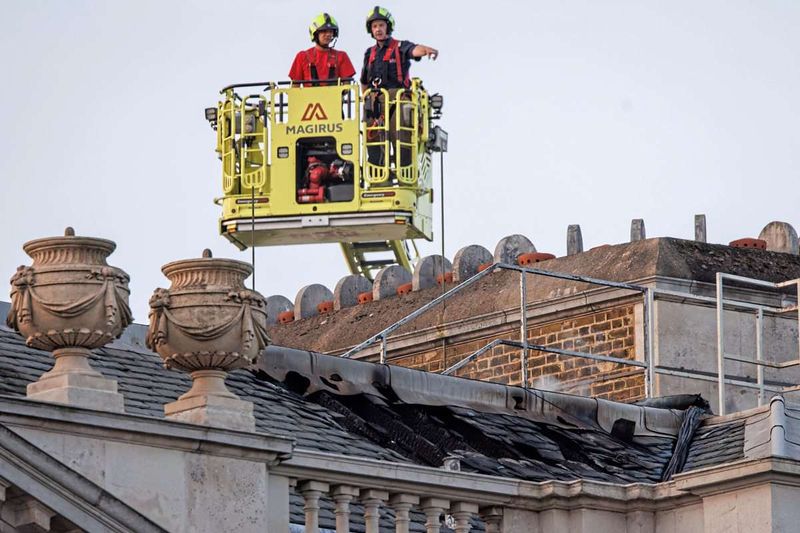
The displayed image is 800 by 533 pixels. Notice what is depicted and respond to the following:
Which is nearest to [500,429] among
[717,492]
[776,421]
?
[776,421]

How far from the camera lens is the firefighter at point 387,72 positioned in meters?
47.3

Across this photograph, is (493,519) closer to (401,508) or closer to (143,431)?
(401,508)

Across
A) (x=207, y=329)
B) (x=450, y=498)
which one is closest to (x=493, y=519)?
(x=450, y=498)

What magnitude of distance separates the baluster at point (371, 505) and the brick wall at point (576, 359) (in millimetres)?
17232

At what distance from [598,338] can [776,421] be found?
14853 millimetres

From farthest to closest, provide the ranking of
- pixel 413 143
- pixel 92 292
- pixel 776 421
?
pixel 413 143
pixel 776 421
pixel 92 292

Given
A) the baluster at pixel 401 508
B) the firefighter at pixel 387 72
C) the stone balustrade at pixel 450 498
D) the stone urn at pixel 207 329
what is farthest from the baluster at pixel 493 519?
the firefighter at pixel 387 72

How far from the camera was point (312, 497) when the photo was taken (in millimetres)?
20266

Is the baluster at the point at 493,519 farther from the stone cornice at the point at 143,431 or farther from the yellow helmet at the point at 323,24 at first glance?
the yellow helmet at the point at 323,24

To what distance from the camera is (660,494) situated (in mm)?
22375

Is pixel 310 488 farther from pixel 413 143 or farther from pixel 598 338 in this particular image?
pixel 413 143

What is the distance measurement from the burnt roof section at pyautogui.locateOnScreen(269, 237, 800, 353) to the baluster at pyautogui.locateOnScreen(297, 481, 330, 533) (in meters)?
18.8

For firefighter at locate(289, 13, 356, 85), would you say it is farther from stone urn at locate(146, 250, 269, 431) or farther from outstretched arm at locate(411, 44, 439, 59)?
stone urn at locate(146, 250, 269, 431)

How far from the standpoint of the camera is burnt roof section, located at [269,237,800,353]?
1535 inches
